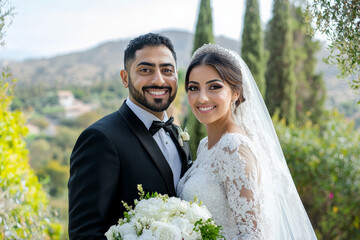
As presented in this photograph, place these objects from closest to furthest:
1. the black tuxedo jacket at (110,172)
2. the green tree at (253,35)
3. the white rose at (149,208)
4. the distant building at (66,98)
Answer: the white rose at (149,208) → the black tuxedo jacket at (110,172) → the green tree at (253,35) → the distant building at (66,98)

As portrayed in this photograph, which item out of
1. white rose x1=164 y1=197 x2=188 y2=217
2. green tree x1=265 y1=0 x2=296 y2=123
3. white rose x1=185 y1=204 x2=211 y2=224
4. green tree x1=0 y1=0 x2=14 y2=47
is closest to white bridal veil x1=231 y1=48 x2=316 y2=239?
white rose x1=185 y1=204 x2=211 y2=224

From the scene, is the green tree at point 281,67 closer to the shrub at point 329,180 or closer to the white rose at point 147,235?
the shrub at point 329,180

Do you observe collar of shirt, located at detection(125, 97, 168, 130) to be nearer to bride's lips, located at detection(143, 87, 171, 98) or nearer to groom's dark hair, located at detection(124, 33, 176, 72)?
bride's lips, located at detection(143, 87, 171, 98)

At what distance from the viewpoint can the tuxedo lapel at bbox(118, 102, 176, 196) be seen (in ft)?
8.72

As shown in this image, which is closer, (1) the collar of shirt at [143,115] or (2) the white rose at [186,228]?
(2) the white rose at [186,228]

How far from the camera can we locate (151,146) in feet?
8.85

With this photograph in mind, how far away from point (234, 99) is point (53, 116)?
25566mm

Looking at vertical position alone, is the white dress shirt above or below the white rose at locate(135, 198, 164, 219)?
above

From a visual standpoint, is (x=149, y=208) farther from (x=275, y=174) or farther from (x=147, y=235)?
(x=275, y=174)

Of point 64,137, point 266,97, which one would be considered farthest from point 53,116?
point 266,97

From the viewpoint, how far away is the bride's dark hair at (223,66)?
2.77 meters

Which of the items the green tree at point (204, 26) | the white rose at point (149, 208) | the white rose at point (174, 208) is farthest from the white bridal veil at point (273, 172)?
the green tree at point (204, 26)

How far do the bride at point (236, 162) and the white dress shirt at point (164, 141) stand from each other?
0.55 ft

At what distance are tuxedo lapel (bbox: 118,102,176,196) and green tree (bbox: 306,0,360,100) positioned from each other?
4.89 feet
